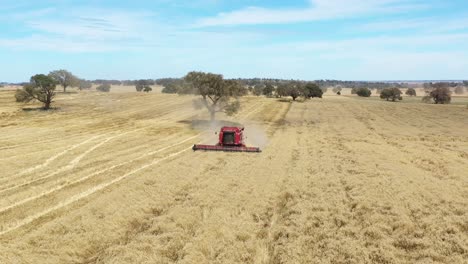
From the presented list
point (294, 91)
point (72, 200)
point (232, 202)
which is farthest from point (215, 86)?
point (294, 91)

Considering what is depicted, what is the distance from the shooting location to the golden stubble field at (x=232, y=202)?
39.3 feet

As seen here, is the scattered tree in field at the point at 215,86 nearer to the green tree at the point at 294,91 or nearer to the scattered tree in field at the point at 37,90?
the scattered tree in field at the point at 37,90

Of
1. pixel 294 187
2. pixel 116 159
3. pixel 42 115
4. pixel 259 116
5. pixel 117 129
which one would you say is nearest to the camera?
pixel 294 187

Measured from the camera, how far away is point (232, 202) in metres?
16.8

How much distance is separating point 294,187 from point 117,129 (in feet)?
93.1

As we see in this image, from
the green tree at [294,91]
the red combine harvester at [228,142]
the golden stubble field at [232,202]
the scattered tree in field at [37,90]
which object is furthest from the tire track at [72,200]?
the green tree at [294,91]

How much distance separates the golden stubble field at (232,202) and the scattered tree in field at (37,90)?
28.1 meters

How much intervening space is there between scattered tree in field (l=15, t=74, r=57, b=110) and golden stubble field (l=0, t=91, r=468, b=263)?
92.2 ft

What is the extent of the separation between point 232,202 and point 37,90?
178ft

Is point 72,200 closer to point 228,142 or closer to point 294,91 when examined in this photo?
point 228,142

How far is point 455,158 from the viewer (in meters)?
27.5

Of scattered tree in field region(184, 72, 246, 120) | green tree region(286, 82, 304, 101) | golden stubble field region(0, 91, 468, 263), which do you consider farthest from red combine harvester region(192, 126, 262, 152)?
green tree region(286, 82, 304, 101)

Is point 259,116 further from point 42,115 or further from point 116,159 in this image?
point 116,159

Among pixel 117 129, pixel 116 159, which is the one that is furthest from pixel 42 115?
pixel 116 159
